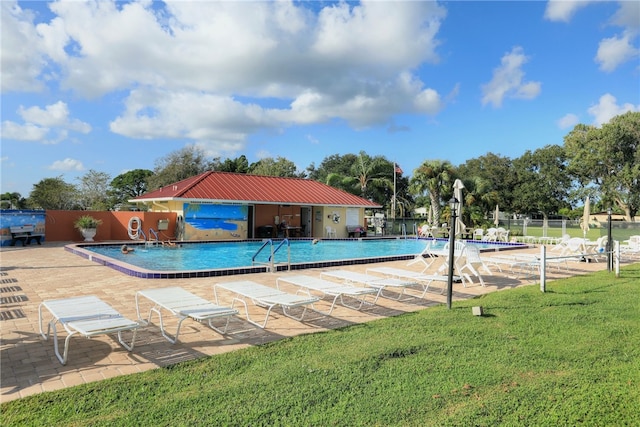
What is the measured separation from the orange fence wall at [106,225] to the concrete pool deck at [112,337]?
1167 centimetres

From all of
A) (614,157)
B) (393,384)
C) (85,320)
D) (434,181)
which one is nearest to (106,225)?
(85,320)

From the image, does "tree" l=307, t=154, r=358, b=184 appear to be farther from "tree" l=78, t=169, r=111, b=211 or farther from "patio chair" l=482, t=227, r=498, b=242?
"patio chair" l=482, t=227, r=498, b=242

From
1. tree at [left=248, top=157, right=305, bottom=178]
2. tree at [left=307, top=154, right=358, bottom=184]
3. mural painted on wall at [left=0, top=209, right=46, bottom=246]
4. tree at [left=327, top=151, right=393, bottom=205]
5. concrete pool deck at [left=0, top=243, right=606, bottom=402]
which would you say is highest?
tree at [left=307, top=154, right=358, bottom=184]

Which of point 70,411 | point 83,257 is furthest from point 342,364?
point 83,257

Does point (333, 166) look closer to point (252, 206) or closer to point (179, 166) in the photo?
point (179, 166)

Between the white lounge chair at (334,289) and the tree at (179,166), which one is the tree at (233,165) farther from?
the white lounge chair at (334,289)

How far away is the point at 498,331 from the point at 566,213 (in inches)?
2214

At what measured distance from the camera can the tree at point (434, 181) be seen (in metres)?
27.6

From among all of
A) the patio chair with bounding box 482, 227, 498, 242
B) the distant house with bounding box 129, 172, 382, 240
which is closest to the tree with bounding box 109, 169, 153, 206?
the distant house with bounding box 129, 172, 382, 240

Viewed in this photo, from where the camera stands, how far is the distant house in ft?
71.4

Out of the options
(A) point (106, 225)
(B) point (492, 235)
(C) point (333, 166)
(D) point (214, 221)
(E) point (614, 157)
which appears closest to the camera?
(A) point (106, 225)

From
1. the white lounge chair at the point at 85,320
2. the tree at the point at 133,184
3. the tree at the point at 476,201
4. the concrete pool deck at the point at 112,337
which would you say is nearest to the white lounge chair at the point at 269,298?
the concrete pool deck at the point at 112,337

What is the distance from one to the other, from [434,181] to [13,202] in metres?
57.5

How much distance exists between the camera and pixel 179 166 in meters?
43.3
